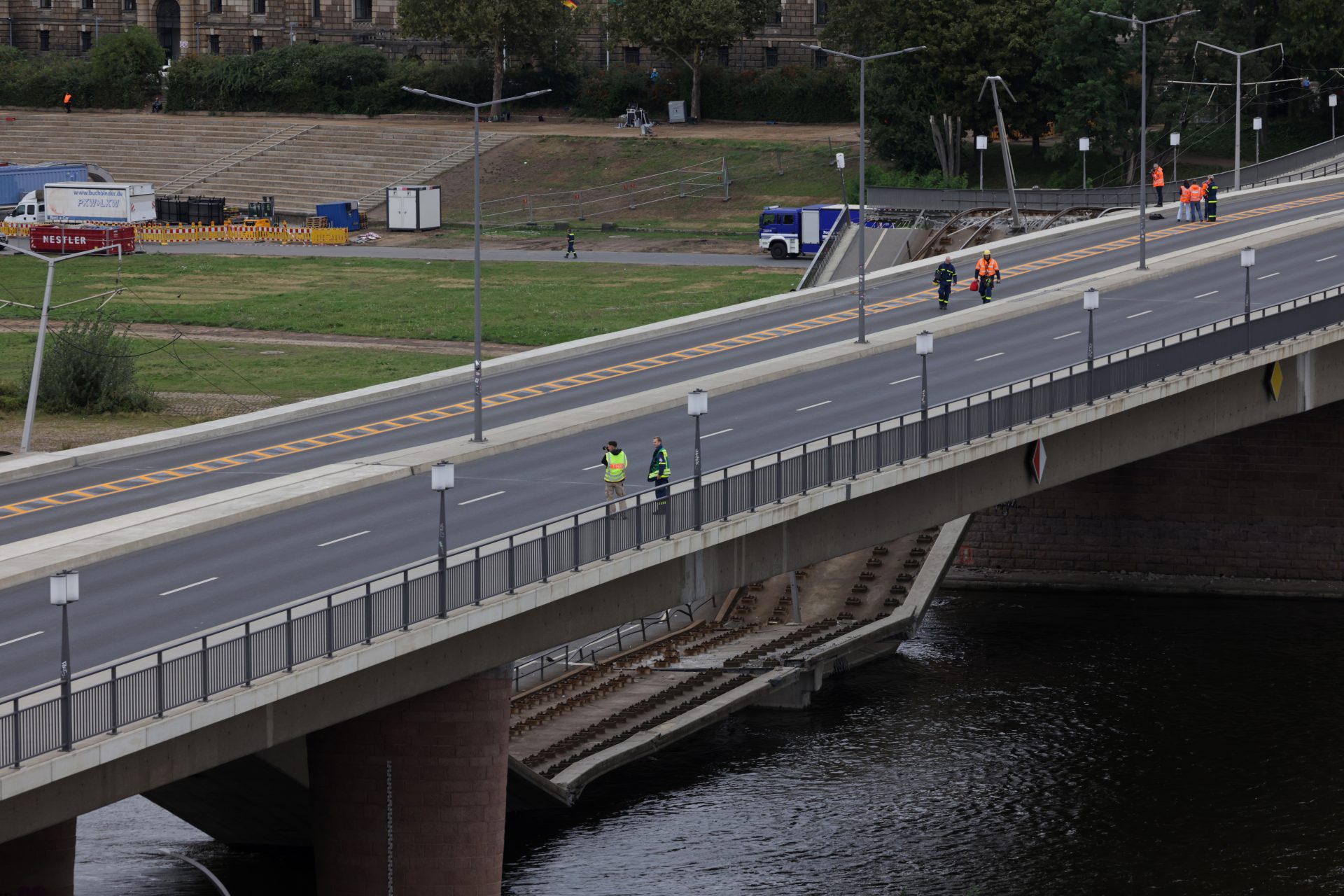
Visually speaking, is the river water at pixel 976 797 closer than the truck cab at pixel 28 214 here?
Yes

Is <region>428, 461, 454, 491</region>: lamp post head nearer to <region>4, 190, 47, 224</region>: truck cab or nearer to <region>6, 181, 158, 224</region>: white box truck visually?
<region>6, 181, 158, 224</region>: white box truck

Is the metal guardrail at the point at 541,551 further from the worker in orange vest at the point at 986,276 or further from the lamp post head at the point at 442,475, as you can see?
the worker in orange vest at the point at 986,276

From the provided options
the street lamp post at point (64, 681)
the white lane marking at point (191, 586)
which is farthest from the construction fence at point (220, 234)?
the street lamp post at point (64, 681)

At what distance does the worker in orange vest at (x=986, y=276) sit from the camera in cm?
6366

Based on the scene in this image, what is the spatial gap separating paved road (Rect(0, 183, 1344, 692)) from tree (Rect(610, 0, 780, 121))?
233 ft

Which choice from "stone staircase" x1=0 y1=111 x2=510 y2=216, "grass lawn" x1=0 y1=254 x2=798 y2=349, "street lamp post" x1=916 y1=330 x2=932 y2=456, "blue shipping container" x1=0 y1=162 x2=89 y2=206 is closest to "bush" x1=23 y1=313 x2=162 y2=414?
"grass lawn" x1=0 y1=254 x2=798 y2=349

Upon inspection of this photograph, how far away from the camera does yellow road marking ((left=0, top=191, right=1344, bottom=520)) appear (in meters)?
43.1

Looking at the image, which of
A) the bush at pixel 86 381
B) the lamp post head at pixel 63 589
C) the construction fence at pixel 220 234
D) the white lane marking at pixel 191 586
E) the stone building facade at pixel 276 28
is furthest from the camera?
the stone building facade at pixel 276 28

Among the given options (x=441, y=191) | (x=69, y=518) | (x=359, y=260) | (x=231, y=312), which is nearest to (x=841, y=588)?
(x=69, y=518)

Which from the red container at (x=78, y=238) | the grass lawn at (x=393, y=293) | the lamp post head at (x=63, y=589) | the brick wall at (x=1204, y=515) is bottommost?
the brick wall at (x=1204, y=515)

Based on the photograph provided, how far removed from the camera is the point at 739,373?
53875 millimetres

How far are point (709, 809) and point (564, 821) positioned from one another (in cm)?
307

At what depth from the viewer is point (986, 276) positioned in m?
63.6

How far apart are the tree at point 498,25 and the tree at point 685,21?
5347mm
